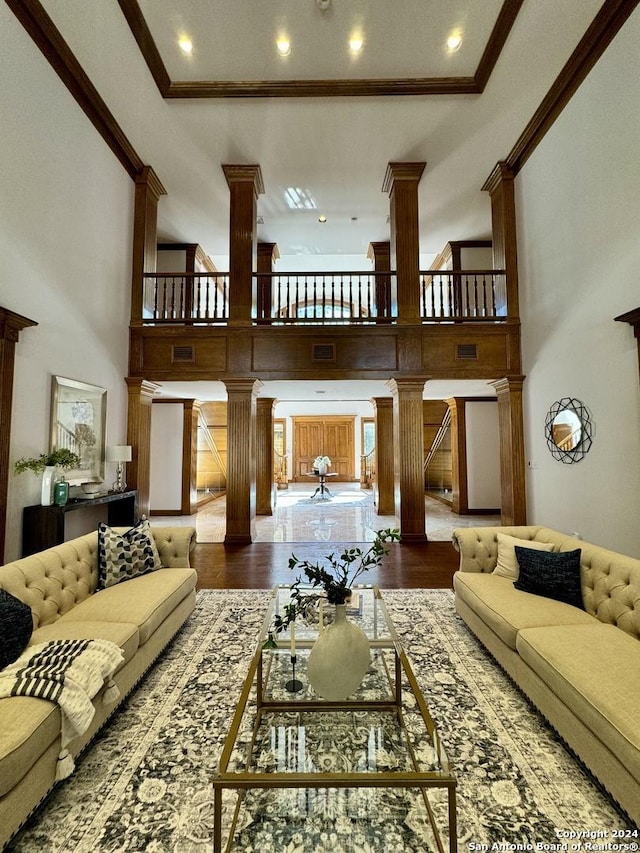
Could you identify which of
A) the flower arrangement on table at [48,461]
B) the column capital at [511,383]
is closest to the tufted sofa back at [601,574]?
the column capital at [511,383]

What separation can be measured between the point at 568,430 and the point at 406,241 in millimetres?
3387

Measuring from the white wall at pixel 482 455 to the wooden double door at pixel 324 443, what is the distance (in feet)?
19.9

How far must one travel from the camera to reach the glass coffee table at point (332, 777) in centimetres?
129

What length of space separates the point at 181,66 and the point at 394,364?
413 centimetres

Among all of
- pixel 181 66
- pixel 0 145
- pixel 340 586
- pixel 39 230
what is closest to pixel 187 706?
pixel 340 586

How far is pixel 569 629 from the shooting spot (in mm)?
2176

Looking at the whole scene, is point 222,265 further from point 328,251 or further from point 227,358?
point 227,358

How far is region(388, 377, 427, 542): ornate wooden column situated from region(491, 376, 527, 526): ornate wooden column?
1150 mm

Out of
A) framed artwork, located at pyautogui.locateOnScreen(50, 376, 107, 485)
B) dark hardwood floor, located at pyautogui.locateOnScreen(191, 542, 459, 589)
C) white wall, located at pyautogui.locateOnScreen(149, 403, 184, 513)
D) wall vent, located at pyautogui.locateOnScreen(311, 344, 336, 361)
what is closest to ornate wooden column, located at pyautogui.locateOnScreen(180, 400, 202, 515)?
white wall, located at pyautogui.locateOnScreen(149, 403, 184, 513)

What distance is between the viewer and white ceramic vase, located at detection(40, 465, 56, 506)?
141 inches

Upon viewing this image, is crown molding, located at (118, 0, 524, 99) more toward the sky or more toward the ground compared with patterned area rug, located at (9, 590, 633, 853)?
more toward the sky

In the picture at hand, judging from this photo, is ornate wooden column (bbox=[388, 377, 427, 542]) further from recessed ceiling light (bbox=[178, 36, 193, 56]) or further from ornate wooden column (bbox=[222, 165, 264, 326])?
recessed ceiling light (bbox=[178, 36, 193, 56])

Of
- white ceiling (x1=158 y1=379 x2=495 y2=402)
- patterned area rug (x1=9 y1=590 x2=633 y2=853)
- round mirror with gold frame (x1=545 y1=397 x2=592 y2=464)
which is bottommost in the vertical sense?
patterned area rug (x1=9 y1=590 x2=633 y2=853)

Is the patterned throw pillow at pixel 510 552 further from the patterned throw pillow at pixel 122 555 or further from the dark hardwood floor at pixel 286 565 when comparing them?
the patterned throw pillow at pixel 122 555
